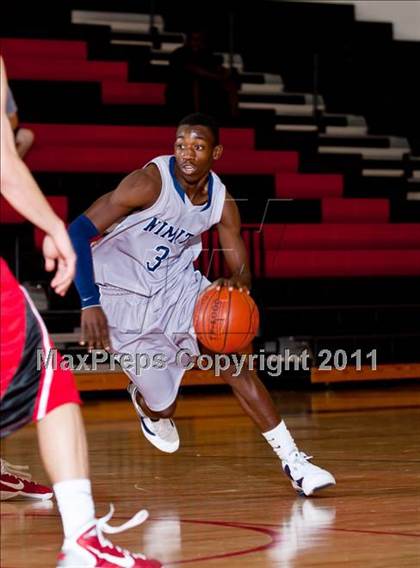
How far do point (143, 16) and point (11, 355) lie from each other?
385 inches

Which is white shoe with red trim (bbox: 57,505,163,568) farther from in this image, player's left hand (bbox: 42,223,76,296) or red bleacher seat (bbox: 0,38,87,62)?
red bleacher seat (bbox: 0,38,87,62)

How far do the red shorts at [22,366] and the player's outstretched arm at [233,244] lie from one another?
1.65 m

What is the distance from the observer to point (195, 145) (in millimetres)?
4176

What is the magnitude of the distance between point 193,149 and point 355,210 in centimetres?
609

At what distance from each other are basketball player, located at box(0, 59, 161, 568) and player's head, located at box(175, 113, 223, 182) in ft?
5.49

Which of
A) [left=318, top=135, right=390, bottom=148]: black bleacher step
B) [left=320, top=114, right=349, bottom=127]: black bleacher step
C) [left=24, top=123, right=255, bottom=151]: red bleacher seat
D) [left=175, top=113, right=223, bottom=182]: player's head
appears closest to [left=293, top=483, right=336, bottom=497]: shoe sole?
[left=175, top=113, right=223, bottom=182]: player's head

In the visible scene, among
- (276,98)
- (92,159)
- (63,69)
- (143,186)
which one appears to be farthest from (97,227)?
(276,98)

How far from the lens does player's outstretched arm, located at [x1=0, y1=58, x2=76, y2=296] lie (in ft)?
7.90

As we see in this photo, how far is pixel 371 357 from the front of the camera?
8867 mm

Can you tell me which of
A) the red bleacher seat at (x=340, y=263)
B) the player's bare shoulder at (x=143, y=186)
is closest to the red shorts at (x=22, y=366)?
the player's bare shoulder at (x=143, y=186)

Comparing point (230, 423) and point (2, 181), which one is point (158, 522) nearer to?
point (2, 181)

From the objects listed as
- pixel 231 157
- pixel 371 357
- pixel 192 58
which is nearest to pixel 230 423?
pixel 371 357

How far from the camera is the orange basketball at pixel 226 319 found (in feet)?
13.1

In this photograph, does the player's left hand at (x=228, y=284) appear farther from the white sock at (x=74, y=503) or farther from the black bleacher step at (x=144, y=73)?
the black bleacher step at (x=144, y=73)
